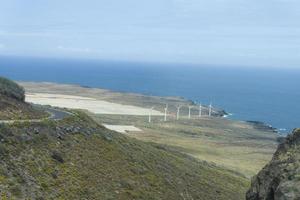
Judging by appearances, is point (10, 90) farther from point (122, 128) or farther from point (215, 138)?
point (215, 138)

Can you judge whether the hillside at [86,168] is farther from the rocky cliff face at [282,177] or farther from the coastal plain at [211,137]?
the coastal plain at [211,137]

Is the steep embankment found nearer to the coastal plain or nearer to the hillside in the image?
the hillside

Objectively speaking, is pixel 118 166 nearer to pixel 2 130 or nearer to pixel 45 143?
pixel 45 143

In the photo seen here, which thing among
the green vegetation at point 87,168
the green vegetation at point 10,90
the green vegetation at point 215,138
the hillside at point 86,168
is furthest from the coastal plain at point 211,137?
the green vegetation at point 10,90

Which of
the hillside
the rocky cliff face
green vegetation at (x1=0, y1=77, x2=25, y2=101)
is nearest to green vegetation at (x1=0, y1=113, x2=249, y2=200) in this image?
the hillside

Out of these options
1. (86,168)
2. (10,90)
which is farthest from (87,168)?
(10,90)

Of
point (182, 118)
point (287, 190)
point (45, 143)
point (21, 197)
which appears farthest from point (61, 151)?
point (182, 118)
